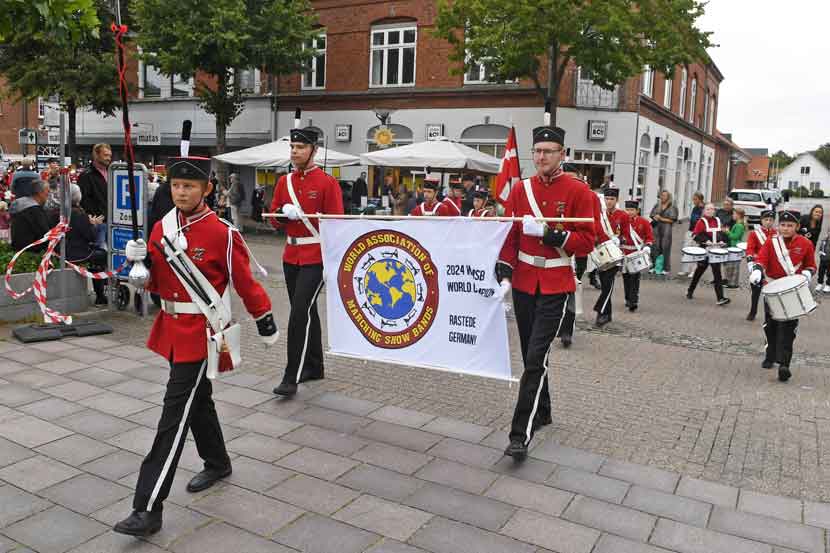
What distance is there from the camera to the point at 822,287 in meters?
16.0

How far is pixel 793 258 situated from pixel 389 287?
5202mm

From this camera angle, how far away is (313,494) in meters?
4.53

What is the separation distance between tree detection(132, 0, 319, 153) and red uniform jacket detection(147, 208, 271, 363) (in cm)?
2013

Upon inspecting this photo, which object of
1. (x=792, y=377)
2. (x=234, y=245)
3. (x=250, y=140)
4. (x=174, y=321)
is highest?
(x=250, y=140)

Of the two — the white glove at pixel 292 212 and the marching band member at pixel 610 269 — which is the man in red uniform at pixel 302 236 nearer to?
the white glove at pixel 292 212

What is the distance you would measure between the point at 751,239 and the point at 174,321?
779cm

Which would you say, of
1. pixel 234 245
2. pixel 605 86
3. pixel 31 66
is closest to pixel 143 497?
→ pixel 234 245

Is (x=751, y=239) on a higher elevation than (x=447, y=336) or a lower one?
higher

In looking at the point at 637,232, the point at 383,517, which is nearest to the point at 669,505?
the point at 383,517

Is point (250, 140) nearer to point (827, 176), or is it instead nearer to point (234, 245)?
point (234, 245)

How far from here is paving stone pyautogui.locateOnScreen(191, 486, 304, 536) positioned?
4117mm

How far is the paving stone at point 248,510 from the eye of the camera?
412cm

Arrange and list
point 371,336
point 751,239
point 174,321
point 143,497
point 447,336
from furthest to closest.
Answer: point 751,239, point 371,336, point 447,336, point 174,321, point 143,497

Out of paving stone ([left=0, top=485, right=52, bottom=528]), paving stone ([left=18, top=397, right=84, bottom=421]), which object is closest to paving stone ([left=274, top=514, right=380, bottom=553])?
paving stone ([left=0, top=485, right=52, bottom=528])
